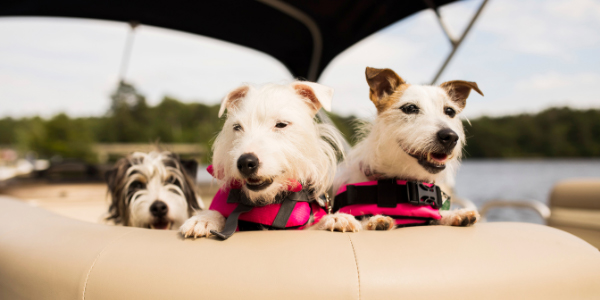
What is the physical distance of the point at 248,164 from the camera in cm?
162

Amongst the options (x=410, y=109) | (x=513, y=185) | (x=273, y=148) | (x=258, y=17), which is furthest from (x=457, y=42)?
(x=513, y=185)

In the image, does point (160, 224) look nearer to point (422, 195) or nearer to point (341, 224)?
point (341, 224)

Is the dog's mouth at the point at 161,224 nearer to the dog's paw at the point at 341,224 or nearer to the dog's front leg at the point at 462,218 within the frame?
the dog's paw at the point at 341,224

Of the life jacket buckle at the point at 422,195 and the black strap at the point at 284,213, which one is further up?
the life jacket buckle at the point at 422,195

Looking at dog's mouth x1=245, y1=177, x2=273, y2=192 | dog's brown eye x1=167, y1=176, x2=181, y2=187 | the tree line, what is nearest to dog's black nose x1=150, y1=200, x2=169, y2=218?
dog's brown eye x1=167, y1=176, x2=181, y2=187

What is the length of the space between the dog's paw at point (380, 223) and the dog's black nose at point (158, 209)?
1497 millimetres

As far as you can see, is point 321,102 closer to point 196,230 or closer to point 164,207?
point 196,230

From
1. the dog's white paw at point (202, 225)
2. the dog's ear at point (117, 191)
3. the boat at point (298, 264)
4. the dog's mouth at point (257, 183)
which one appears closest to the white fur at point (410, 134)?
the boat at point (298, 264)

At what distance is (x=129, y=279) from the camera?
1.23m

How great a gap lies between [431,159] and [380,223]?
48cm

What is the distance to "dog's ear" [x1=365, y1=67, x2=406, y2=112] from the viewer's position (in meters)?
2.10

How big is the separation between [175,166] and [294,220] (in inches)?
57.8

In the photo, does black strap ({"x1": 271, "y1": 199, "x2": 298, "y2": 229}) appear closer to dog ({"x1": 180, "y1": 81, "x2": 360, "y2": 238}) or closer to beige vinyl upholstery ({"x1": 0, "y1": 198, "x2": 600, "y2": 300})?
dog ({"x1": 180, "y1": 81, "x2": 360, "y2": 238})

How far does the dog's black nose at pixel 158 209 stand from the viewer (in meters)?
2.48
